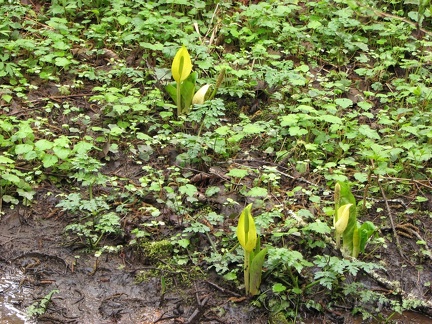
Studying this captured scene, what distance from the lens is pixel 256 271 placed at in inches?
125

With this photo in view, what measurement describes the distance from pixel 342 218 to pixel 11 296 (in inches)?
74.7

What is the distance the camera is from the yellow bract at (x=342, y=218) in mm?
3330

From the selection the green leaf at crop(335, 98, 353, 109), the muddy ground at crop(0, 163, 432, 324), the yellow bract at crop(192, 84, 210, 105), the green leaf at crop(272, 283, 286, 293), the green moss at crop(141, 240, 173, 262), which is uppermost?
the green leaf at crop(335, 98, 353, 109)

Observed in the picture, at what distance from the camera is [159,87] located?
16.1 feet

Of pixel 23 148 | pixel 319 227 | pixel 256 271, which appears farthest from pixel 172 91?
pixel 256 271

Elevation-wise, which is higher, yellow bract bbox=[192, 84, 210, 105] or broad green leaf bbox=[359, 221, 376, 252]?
yellow bract bbox=[192, 84, 210, 105]

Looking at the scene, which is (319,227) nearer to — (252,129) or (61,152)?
(252,129)

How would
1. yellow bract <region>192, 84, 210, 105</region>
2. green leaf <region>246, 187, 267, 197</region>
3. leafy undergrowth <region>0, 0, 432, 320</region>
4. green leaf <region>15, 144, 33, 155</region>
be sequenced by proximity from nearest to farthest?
1. leafy undergrowth <region>0, 0, 432, 320</region>
2. green leaf <region>246, 187, 267, 197</region>
3. green leaf <region>15, 144, 33, 155</region>
4. yellow bract <region>192, 84, 210, 105</region>

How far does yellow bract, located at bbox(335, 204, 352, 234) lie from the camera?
333cm

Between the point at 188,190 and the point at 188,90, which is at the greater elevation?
the point at 188,90

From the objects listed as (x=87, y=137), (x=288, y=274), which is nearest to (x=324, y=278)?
(x=288, y=274)

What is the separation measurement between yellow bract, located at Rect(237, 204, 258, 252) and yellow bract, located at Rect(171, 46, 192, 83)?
171 centimetres

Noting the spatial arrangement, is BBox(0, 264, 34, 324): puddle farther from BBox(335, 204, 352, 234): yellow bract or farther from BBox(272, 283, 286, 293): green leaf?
BBox(335, 204, 352, 234): yellow bract

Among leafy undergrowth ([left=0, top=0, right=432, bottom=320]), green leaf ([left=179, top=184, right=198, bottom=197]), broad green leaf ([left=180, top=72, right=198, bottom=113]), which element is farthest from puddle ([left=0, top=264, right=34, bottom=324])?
broad green leaf ([left=180, top=72, right=198, bottom=113])
